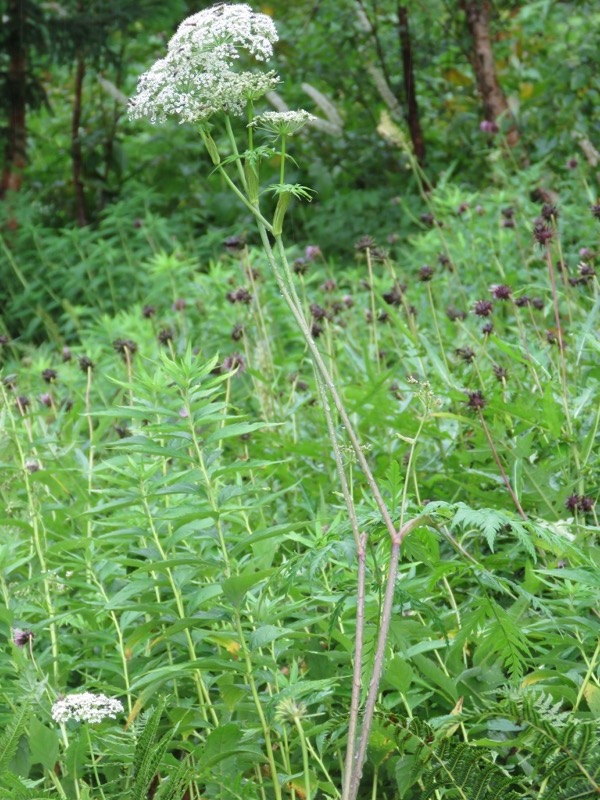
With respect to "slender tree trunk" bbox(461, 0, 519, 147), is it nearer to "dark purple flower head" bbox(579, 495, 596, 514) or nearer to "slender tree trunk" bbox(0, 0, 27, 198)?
"slender tree trunk" bbox(0, 0, 27, 198)

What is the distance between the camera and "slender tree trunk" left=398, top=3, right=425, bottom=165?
8052 millimetres

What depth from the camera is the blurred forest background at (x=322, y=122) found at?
7199 millimetres

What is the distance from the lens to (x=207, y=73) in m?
1.82

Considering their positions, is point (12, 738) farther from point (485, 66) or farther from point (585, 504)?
point (485, 66)

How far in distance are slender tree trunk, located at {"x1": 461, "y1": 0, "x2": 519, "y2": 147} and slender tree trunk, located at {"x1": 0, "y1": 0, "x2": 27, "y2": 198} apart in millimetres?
3316

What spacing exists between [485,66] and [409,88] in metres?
1.06

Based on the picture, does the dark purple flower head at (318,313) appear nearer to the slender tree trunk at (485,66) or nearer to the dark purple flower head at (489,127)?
the dark purple flower head at (489,127)

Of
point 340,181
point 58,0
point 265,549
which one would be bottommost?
point 340,181

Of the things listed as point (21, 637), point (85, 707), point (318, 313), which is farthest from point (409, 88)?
point (85, 707)

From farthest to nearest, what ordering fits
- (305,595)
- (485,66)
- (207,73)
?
1. (485,66)
2. (305,595)
3. (207,73)

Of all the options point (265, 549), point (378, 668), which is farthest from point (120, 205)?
point (378, 668)

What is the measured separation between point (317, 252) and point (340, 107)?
14.8 feet

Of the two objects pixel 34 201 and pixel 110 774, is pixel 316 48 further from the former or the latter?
pixel 110 774

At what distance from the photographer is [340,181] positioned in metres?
8.70
